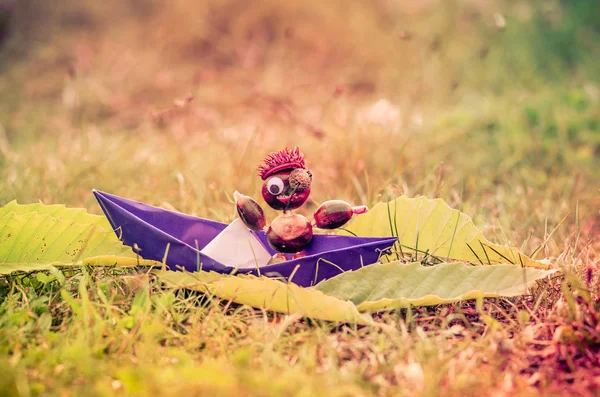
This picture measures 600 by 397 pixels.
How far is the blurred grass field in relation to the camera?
3.44 ft

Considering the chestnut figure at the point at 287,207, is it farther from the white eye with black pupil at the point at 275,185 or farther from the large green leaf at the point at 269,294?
the large green leaf at the point at 269,294

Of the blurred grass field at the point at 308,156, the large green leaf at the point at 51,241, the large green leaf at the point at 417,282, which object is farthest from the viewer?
→ the large green leaf at the point at 51,241

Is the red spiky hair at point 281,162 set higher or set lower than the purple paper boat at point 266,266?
higher

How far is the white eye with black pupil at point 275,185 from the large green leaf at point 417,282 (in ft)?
0.73

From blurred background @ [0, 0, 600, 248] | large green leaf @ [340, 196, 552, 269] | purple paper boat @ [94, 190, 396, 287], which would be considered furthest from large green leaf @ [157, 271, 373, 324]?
blurred background @ [0, 0, 600, 248]

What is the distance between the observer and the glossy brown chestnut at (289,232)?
1.25 metres

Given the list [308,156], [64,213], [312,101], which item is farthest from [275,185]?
[312,101]

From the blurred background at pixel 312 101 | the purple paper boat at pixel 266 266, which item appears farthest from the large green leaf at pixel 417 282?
the blurred background at pixel 312 101

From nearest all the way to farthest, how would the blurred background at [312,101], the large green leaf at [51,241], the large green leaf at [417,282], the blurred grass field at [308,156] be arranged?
the blurred grass field at [308,156] < the large green leaf at [417,282] < the large green leaf at [51,241] < the blurred background at [312,101]

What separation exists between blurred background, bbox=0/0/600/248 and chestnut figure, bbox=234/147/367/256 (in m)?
0.52

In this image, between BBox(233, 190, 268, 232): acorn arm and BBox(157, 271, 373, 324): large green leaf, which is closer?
BBox(157, 271, 373, 324): large green leaf

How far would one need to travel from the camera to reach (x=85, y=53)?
179 inches

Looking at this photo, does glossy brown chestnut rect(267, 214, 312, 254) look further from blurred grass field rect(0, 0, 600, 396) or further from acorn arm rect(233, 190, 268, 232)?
blurred grass field rect(0, 0, 600, 396)

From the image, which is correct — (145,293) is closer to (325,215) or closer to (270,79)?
(325,215)
